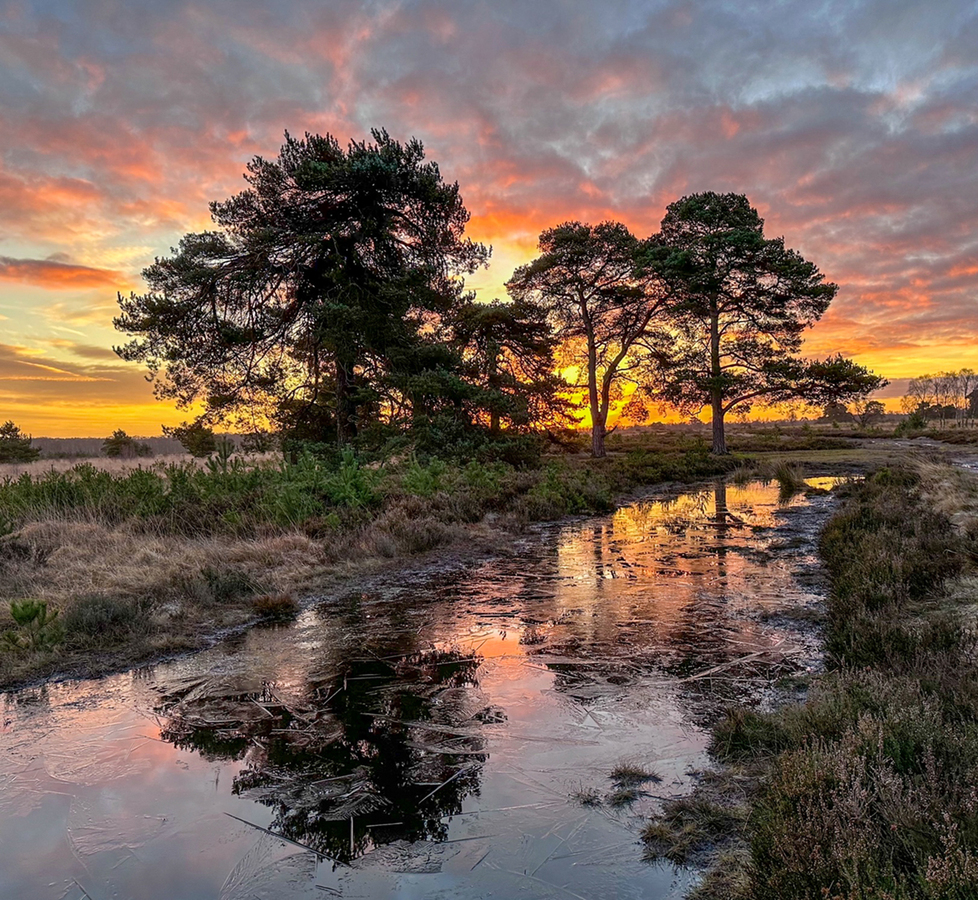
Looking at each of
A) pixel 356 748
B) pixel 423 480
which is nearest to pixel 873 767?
pixel 356 748

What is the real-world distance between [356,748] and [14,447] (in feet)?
139

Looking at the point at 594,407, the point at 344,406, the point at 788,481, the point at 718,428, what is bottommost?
the point at 788,481

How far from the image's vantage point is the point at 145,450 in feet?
145

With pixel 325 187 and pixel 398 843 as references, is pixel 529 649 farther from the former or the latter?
pixel 325 187

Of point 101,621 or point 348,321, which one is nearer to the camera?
point 101,621

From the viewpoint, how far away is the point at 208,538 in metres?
12.0

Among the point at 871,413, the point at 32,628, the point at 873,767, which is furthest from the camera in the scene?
the point at 871,413

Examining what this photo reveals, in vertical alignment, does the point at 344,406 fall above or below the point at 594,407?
below

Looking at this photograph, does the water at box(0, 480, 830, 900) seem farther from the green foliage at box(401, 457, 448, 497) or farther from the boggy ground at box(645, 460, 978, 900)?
the green foliage at box(401, 457, 448, 497)

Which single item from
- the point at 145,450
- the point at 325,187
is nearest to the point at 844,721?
the point at 325,187

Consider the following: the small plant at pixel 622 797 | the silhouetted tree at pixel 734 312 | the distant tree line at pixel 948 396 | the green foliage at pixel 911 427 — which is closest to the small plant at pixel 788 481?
the silhouetted tree at pixel 734 312

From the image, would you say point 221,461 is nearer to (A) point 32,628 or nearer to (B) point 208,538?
(B) point 208,538

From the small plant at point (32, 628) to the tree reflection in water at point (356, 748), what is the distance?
2546 mm

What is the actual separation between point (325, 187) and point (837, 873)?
67.0 feet
